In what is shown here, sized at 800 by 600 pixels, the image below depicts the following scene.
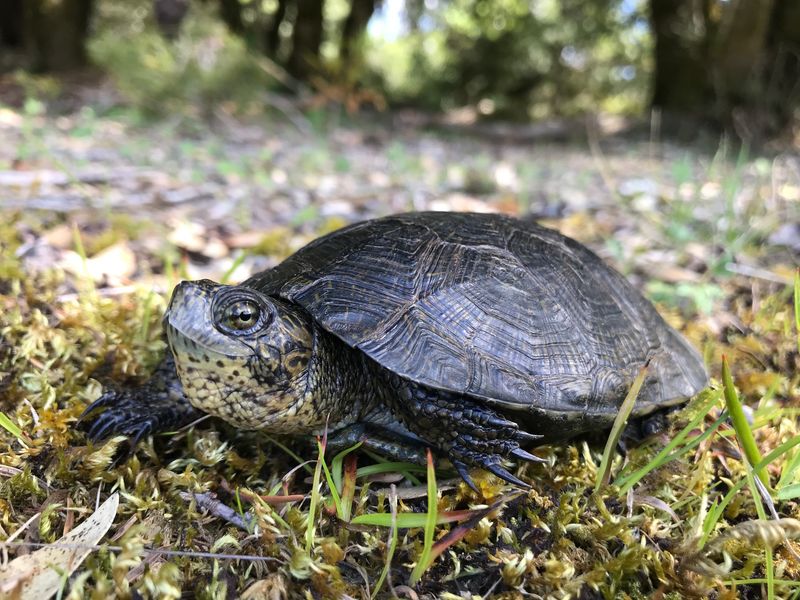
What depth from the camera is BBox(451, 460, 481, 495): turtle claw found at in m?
1.26

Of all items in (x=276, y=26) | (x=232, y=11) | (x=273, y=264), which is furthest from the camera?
(x=276, y=26)

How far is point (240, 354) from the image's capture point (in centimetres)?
117

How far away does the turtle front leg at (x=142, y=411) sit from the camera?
1288mm

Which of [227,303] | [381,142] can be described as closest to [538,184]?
[381,142]

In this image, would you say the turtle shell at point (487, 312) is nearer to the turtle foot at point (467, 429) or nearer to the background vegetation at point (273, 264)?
the turtle foot at point (467, 429)

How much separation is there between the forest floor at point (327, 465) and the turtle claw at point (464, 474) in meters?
0.02

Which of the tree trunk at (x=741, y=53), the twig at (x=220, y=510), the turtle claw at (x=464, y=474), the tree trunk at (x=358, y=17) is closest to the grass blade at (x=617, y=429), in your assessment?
the turtle claw at (x=464, y=474)

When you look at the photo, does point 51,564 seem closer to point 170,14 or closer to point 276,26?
point 170,14

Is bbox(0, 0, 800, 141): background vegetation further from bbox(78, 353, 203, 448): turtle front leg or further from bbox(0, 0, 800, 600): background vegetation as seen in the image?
bbox(78, 353, 203, 448): turtle front leg

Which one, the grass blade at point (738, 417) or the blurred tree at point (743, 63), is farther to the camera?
the blurred tree at point (743, 63)

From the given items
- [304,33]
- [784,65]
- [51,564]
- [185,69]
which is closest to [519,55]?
[304,33]

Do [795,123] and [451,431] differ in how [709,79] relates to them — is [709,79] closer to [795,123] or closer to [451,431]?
[795,123]

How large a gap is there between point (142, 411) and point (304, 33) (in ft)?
33.9

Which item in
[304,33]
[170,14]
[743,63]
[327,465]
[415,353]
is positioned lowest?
[327,465]
